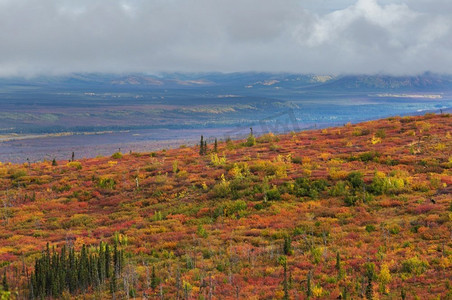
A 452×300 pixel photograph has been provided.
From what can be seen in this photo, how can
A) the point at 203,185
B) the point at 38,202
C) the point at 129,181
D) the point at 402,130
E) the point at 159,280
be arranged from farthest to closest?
the point at 402,130 → the point at 129,181 → the point at 38,202 → the point at 203,185 → the point at 159,280

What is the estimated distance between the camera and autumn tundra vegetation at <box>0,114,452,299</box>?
44.2ft

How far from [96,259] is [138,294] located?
247cm

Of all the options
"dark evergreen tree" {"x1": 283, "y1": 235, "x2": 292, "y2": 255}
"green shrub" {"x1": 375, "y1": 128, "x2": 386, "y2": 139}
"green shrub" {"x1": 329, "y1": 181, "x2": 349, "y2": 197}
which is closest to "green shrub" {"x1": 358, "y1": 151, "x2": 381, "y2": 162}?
"green shrub" {"x1": 329, "y1": 181, "x2": 349, "y2": 197}

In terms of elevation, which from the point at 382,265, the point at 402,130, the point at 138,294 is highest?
the point at 402,130

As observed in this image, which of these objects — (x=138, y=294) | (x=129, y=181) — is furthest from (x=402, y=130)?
(x=138, y=294)

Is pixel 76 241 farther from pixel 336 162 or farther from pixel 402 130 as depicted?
pixel 402 130

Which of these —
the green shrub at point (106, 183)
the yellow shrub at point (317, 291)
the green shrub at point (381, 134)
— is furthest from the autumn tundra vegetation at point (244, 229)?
the green shrub at point (381, 134)

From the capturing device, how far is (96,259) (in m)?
15.0

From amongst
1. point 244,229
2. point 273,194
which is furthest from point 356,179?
point 244,229

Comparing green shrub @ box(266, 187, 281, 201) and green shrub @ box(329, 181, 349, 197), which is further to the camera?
green shrub @ box(266, 187, 281, 201)

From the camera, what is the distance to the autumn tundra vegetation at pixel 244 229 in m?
13.5

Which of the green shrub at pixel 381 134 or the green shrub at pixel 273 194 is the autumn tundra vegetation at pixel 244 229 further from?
the green shrub at pixel 381 134

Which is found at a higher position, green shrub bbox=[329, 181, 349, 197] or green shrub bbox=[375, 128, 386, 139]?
green shrub bbox=[375, 128, 386, 139]

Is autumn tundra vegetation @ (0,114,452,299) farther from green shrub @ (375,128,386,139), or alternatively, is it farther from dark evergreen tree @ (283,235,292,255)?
green shrub @ (375,128,386,139)
